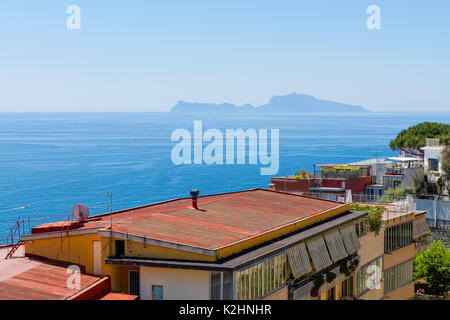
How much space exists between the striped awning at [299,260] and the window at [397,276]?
10717mm

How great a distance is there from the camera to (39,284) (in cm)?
1838

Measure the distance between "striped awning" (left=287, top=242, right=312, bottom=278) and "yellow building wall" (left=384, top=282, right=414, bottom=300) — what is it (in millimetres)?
11393

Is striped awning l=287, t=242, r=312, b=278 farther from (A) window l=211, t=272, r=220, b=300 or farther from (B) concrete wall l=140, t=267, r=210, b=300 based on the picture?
(B) concrete wall l=140, t=267, r=210, b=300

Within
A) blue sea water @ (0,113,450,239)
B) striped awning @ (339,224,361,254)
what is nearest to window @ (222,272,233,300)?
striped awning @ (339,224,361,254)

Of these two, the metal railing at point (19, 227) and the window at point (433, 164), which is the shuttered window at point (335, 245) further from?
the window at point (433, 164)

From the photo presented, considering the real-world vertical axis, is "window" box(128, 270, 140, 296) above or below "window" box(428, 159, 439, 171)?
below

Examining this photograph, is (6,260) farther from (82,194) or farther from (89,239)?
(82,194)

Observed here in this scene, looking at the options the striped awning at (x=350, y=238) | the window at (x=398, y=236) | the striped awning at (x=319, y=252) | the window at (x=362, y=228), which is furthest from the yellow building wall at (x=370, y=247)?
the striped awning at (x=319, y=252)

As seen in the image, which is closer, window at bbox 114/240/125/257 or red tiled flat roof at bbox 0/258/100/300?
red tiled flat roof at bbox 0/258/100/300

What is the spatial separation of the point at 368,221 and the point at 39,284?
54.8 ft

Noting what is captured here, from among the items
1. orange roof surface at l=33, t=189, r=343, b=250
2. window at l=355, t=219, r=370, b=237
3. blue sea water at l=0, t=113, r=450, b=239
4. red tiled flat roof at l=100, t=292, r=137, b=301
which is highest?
orange roof surface at l=33, t=189, r=343, b=250

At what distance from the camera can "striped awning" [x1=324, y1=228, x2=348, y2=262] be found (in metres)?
25.1

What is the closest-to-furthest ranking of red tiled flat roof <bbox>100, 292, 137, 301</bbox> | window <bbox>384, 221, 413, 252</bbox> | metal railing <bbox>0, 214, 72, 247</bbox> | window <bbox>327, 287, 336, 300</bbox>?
red tiled flat roof <bbox>100, 292, 137, 301</bbox> → metal railing <bbox>0, 214, 72, 247</bbox> → window <bbox>327, 287, 336, 300</bbox> → window <bbox>384, 221, 413, 252</bbox>

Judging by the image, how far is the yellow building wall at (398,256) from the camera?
3186 cm
